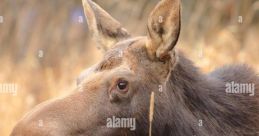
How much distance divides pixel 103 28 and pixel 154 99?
2.97ft

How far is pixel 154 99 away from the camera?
6109mm

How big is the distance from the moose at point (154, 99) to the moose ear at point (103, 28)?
0.18m

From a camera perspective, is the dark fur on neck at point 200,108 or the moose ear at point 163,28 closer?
the moose ear at point 163,28

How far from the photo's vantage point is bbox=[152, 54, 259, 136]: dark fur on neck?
20.1 feet

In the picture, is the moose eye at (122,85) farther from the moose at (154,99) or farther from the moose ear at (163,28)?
the moose ear at (163,28)

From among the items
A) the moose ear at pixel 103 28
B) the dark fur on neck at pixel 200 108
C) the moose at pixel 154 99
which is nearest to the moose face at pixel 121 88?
the moose at pixel 154 99

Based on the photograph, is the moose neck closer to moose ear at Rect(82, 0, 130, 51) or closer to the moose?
the moose

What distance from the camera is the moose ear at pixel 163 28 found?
598 centimetres

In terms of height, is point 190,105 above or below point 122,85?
below

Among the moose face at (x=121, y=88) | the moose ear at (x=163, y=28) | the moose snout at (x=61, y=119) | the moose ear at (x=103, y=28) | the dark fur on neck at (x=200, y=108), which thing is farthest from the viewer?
the moose ear at (x=103, y=28)

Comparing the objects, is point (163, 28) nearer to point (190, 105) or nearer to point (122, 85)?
point (122, 85)

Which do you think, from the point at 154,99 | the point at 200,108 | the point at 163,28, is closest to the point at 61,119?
the point at 154,99

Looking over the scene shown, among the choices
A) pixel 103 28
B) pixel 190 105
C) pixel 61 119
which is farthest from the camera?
pixel 103 28

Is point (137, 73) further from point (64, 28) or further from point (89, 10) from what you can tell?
point (64, 28)
